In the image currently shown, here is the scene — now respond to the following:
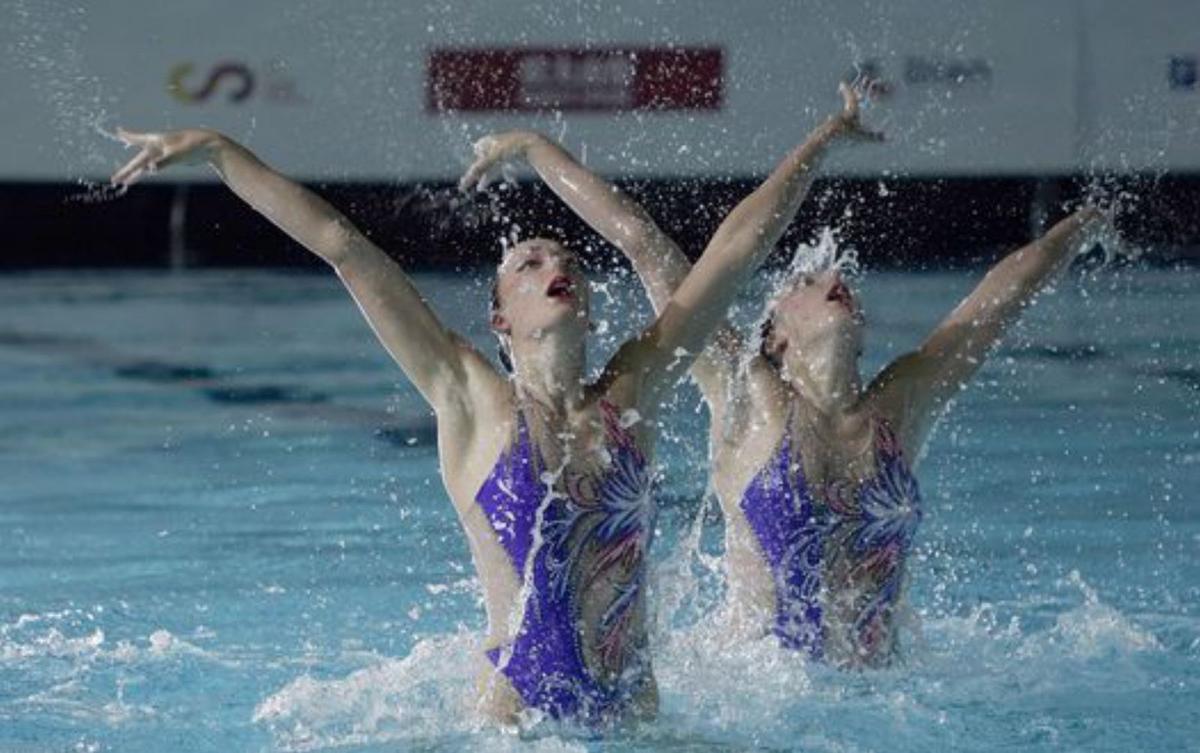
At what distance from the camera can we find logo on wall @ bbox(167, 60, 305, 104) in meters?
9.76

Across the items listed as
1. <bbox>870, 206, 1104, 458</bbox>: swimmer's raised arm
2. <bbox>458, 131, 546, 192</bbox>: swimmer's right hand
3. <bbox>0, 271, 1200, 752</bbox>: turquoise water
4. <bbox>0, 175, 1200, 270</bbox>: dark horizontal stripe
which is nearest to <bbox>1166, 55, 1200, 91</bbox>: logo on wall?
<bbox>0, 175, 1200, 270</bbox>: dark horizontal stripe

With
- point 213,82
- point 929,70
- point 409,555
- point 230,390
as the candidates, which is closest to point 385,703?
point 409,555

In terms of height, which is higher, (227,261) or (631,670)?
(227,261)

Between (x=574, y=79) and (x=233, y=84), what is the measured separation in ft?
4.76

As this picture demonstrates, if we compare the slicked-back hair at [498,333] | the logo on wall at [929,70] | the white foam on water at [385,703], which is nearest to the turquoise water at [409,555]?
the white foam on water at [385,703]

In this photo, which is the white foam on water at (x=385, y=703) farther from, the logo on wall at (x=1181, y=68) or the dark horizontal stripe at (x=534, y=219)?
the logo on wall at (x=1181, y=68)

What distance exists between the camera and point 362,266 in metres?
3.18

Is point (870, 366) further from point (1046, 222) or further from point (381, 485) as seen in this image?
point (1046, 222)

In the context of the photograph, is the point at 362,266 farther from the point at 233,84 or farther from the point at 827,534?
the point at 233,84

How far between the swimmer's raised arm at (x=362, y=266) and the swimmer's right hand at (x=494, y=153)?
232 millimetres

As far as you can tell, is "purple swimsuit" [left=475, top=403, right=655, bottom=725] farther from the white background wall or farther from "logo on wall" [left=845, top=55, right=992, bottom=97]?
the white background wall

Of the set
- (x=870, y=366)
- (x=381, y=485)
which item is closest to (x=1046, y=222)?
(x=870, y=366)

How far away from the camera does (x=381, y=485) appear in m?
5.79

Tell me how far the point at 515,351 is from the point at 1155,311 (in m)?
5.54
